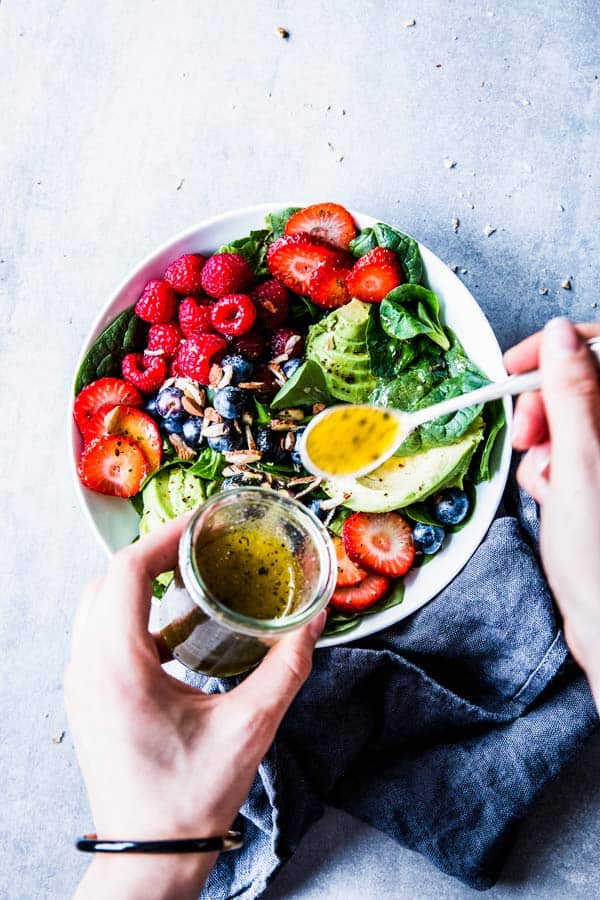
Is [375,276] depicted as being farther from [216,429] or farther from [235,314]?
[216,429]

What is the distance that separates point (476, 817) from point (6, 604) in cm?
103

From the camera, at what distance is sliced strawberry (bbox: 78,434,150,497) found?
157cm

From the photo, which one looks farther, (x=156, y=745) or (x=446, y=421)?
(x=446, y=421)

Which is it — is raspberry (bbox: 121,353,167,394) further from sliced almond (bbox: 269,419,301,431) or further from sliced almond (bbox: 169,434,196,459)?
sliced almond (bbox: 269,419,301,431)

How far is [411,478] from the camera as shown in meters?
1.57

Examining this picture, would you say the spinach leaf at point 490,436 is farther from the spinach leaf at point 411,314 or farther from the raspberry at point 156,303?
the raspberry at point 156,303

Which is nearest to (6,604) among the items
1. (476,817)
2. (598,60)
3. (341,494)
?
(341,494)

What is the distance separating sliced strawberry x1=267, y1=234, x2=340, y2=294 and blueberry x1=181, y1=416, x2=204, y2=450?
0.31 meters

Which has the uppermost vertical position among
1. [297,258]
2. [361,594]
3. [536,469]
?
[297,258]

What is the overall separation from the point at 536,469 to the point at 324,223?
0.60m

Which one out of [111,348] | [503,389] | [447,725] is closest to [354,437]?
[503,389]

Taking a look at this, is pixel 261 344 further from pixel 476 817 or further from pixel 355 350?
pixel 476 817

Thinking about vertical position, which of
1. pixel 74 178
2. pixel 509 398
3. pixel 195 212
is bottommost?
pixel 509 398

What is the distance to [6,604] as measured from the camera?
1.78 meters
